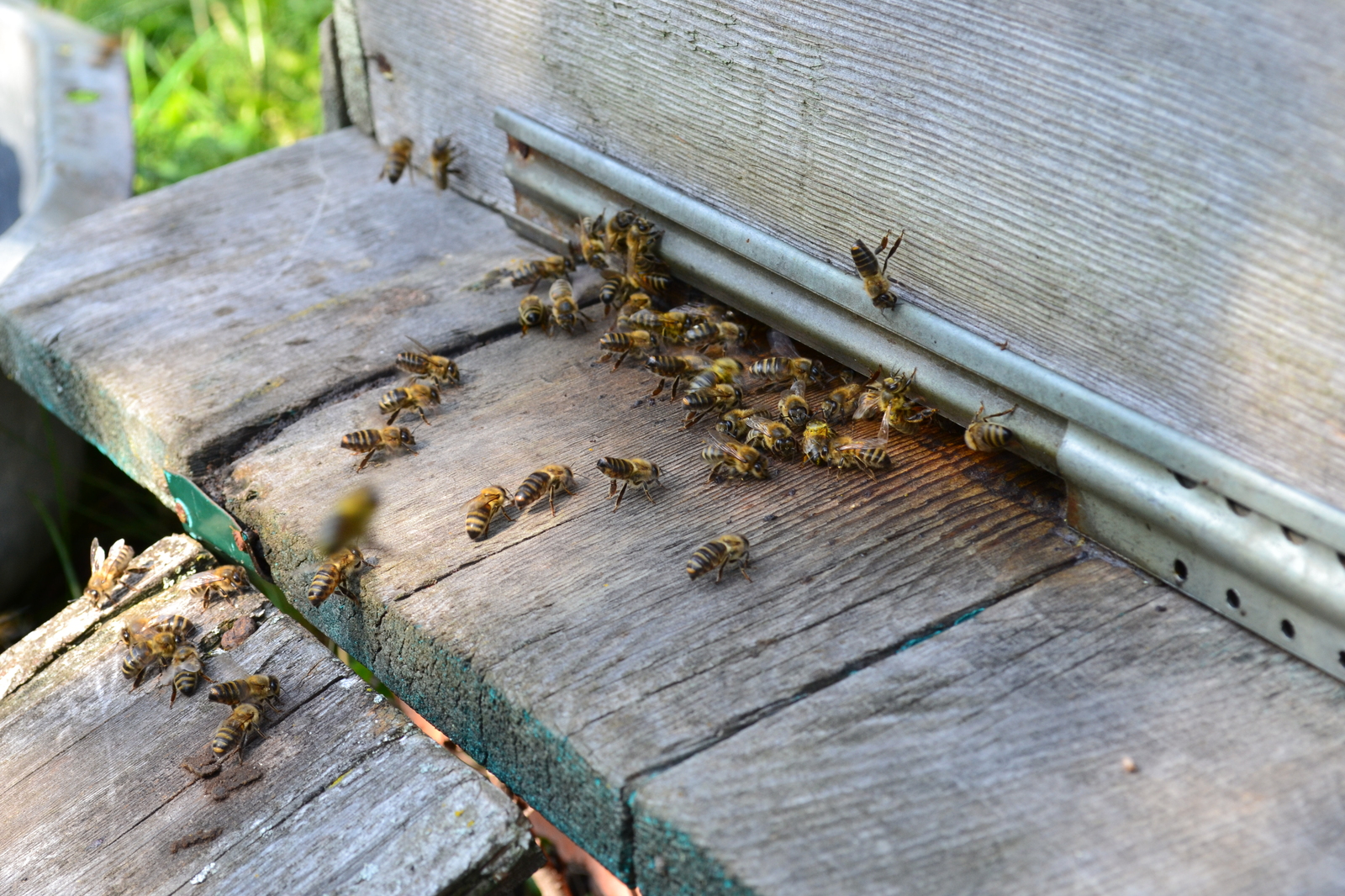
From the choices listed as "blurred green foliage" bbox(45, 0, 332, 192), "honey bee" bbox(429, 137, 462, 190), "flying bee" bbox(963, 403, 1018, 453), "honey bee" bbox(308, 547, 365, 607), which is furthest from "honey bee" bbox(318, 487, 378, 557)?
"blurred green foliage" bbox(45, 0, 332, 192)

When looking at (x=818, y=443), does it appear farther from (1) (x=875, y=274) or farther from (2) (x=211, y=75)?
(2) (x=211, y=75)

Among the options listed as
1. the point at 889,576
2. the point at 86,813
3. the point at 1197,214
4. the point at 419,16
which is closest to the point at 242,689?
the point at 86,813

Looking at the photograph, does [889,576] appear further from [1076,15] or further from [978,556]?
[1076,15]

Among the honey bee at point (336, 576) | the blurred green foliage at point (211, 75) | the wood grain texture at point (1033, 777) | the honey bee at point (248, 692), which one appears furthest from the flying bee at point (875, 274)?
the blurred green foliage at point (211, 75)

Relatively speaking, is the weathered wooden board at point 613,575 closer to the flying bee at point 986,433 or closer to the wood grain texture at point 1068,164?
the flying bee at point 986,433

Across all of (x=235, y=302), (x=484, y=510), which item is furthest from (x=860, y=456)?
(x=235, y=302)

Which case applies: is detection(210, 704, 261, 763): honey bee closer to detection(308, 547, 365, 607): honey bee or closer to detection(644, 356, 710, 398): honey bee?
detection(308, 547, 365, 607): honey bee

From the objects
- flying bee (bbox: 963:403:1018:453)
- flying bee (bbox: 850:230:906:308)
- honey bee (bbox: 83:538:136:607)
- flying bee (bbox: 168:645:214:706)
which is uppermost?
flying bee (bbox: 850:230:906:308)
